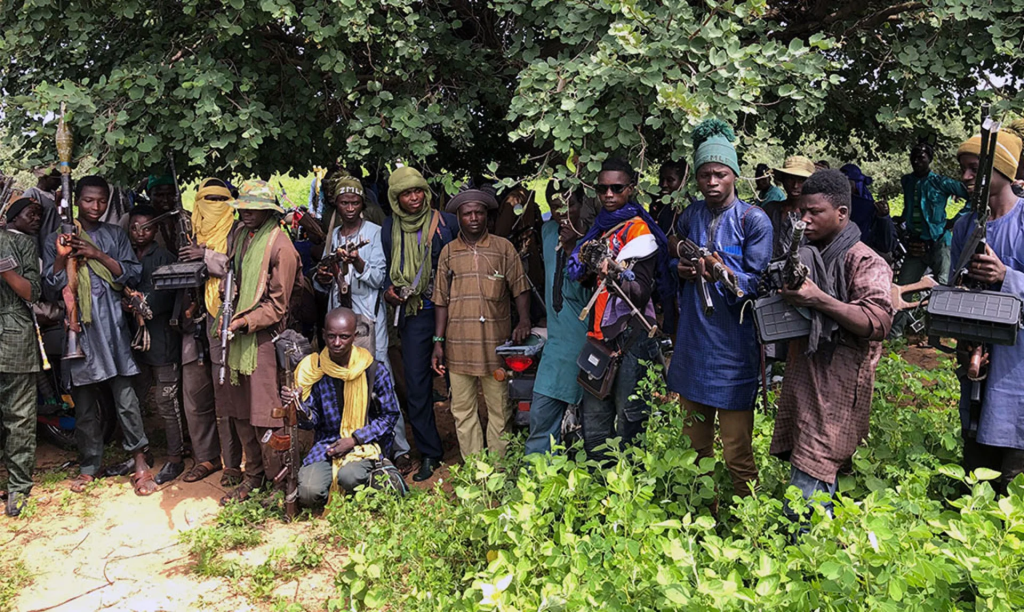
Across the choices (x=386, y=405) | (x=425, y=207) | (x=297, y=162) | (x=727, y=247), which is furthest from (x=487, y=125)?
(x=727, y=247)

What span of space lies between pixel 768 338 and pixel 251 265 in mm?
3359

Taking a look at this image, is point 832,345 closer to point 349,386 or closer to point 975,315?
point 975,315

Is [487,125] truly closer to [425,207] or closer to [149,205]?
[425,207]

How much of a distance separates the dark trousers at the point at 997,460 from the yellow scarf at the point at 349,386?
10.7 ft

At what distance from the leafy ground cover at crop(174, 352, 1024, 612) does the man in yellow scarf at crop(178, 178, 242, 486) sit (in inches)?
34.3

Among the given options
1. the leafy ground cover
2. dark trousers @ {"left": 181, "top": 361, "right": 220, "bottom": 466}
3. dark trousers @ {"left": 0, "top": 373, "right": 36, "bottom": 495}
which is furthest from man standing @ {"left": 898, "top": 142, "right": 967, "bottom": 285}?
dark trousers @ {"left": 0, "top": 373, "right": 36, "bottom": 495}

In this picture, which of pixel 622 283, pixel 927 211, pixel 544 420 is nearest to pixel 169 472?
pixel 544 420

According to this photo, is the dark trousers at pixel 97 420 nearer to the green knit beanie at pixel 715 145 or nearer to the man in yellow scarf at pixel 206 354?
the man in yellow scarf at pixel 206 354

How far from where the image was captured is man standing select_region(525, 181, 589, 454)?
179 inches

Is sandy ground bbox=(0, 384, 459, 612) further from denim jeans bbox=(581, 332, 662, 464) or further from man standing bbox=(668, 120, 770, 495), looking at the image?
man standing bbox=(668, 120, 770, 495)

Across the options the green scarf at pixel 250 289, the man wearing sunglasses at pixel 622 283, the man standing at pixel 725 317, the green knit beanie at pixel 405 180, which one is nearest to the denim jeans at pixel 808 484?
the man standing at pixel 725 317

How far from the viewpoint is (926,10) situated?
5.14 meters

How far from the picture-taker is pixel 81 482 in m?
5.65

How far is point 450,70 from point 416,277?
1965 millimetres
